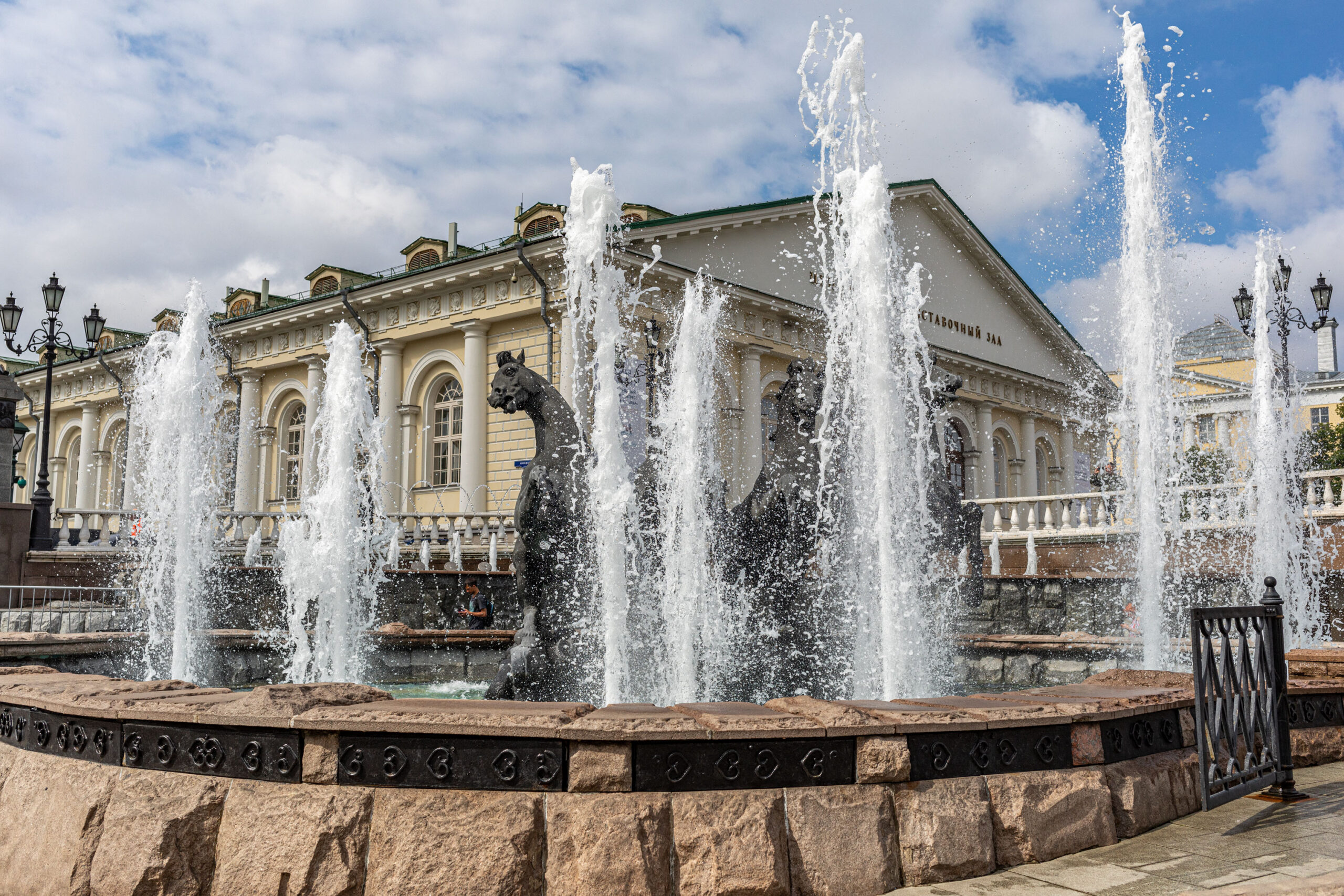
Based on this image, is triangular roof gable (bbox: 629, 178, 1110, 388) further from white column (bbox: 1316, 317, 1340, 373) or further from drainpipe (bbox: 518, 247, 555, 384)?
white column (bbox: 1316, 317, 1340, 373)

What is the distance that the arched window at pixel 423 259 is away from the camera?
26.1 metres

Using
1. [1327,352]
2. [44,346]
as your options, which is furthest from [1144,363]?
[1327,352]

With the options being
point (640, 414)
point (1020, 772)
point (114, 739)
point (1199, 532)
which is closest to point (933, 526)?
point (1020, 772)

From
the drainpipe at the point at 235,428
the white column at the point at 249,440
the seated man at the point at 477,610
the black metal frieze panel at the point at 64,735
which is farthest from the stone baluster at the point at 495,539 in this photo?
the drainpipe at the point at 235,428

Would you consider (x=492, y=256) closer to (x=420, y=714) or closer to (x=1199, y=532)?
(x=1199, y=532)

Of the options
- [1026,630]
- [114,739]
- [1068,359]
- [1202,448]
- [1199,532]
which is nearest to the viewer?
[114,739]

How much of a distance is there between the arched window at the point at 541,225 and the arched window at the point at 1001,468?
17.7 meters

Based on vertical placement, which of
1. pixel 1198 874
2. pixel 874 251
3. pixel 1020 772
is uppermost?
pixel 874 251

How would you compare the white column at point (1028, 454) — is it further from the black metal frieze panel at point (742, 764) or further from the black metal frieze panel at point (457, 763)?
the black metal frieze panel at point (457, 763)

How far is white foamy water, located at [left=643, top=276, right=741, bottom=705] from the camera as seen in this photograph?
7.94m

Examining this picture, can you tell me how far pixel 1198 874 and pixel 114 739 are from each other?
3.70 metres

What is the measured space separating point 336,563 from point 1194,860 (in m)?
8.53

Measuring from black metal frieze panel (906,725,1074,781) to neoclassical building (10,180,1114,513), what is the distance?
1310 cm

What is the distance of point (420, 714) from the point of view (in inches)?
126
